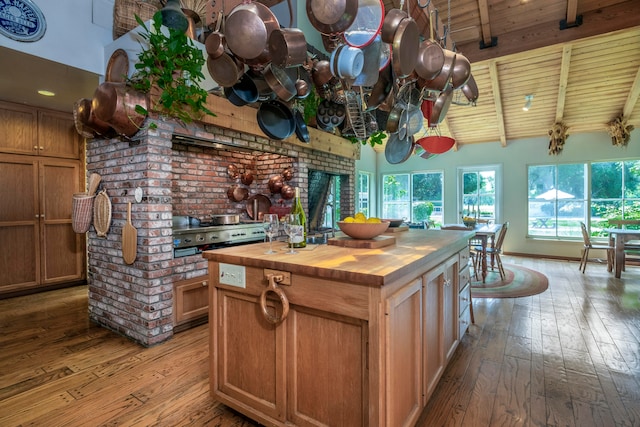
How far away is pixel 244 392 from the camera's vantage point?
65.1 inches

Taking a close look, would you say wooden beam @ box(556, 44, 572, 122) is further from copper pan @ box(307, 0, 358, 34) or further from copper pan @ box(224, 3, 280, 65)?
copper pan @ box(224, 3, 280, 65)

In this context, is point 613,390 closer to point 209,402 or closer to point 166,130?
point 209,402

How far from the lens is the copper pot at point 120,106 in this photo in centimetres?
244

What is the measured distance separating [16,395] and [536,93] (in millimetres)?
7462

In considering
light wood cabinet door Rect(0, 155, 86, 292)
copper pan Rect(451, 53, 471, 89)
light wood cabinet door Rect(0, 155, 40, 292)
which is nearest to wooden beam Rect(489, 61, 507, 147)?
copper pan Rect(451, 53, 471, 89)

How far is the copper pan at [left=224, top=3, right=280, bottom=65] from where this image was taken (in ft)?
5.60

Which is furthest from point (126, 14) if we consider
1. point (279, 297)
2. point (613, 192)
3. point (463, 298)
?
point (613, 192)

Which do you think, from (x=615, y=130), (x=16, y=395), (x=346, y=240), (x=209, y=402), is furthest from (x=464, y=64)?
(x=615, y=130)

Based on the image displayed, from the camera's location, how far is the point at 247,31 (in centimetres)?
171

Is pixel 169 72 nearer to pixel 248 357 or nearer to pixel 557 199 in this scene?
pixel 248 357

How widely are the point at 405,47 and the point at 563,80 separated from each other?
5.00 meters

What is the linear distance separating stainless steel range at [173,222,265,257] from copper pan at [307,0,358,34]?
2116 millimetres

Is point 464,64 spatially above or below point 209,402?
above

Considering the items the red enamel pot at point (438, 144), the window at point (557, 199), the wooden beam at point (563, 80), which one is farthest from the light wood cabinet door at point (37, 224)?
the window at point (557, 199)
